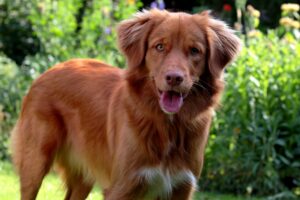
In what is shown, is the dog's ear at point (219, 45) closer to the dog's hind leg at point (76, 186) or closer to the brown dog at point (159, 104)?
the brown dog at point (159, 104)

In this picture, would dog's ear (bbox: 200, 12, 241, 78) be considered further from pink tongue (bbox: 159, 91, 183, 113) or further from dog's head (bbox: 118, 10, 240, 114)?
pink tongue (bbox: 159, 91, 183, 113)

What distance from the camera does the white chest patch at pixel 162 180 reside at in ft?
18.9

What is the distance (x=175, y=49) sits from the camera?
18.4ft

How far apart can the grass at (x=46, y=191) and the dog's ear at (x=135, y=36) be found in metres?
1.87

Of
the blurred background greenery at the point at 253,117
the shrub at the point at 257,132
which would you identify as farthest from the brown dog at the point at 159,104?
the shrub at the point at 257,132

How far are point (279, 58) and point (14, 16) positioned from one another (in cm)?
598

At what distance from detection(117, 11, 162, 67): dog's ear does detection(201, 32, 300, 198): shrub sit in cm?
319

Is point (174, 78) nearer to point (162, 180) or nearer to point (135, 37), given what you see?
point (135, 37)

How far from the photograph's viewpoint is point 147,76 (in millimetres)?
5781

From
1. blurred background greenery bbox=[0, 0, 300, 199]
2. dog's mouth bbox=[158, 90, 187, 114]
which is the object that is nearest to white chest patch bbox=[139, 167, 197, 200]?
dog's mouth bbox=[158, 90, 187, 114]

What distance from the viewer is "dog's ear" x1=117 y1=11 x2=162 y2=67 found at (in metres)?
5.83

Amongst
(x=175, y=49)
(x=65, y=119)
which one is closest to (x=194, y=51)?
(x=175, y=49)

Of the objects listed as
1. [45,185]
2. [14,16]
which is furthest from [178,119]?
[14,16]

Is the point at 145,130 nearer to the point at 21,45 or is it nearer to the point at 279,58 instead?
the point at 279,58
